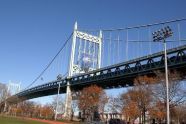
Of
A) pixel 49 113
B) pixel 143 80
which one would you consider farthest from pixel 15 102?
pixel 143 80

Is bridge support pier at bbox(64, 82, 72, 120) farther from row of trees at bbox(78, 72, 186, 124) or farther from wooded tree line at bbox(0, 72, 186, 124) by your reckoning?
row of trees at bbox(78, 72, 186, 124)

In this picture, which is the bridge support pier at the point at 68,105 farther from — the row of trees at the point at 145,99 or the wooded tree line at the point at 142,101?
the row of trees at the point at 145,99

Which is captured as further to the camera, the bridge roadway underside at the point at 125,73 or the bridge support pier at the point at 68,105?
the bridge support pier at the point at 68,105

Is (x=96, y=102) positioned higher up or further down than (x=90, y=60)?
further down

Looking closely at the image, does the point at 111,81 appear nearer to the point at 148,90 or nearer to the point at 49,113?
the point at 148,90

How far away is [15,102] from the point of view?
150 meters

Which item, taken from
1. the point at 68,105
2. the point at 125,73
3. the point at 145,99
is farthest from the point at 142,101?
the point at 68,105

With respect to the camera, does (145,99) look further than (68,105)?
No

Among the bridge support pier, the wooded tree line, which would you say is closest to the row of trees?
the wooded tree line

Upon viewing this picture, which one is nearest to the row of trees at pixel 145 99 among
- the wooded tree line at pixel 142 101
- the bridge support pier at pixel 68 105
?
the wooded tree line at pixel 142 101

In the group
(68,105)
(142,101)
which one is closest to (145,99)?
(142,101)

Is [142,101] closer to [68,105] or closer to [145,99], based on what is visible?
[145,99]

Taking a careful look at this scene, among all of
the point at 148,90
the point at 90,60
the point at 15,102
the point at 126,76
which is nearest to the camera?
the point at 148,90

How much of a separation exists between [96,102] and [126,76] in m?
9.58
